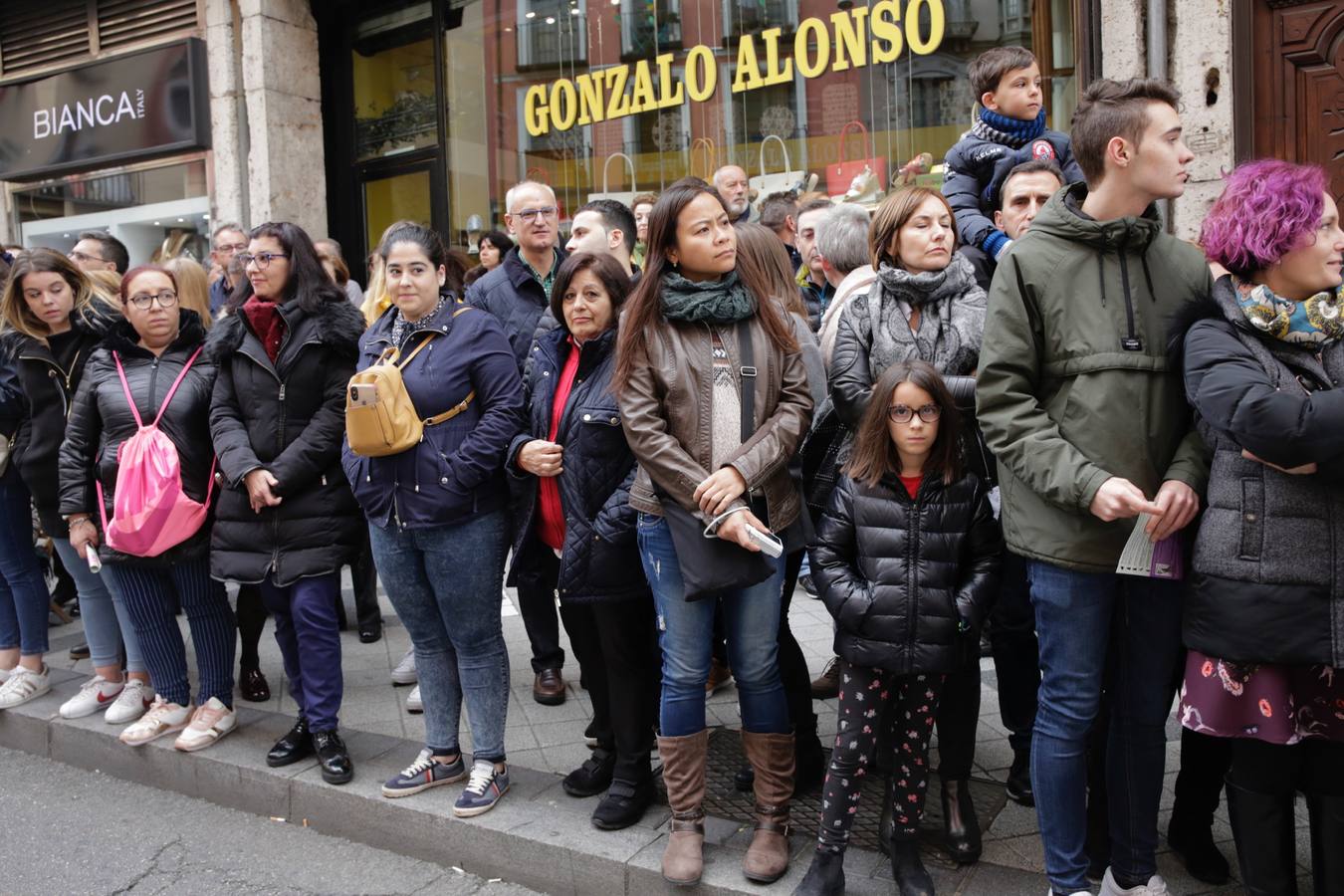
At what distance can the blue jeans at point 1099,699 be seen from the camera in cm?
297

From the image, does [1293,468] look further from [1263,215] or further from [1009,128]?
[1009,128]

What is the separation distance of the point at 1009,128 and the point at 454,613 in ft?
9.29

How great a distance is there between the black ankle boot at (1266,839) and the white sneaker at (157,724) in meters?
4.31

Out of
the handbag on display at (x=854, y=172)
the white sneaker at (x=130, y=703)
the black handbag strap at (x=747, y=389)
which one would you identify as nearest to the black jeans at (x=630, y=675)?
the black handbag strap at (x=747, y=389)

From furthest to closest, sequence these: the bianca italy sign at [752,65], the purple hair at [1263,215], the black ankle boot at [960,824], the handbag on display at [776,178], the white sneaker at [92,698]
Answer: the handbag on display at [776,178]
the bianca italy sign at [752,65]
the white sneaker at [92,698]
the black ankle boot at [960,824]
the purple hair at [1263,215]

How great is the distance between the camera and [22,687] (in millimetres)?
5668

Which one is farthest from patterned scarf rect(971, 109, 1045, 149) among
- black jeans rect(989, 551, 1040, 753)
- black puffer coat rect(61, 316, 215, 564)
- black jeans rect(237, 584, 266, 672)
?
black jeans rect(237, 584, 266, 672)

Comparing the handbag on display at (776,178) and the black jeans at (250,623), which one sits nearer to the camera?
the black jeans at (250,623)

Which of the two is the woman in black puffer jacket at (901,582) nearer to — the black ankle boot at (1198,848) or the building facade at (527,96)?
the black ankle boot at (1198,848)

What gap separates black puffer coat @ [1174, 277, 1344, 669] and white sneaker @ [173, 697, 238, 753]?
398cm

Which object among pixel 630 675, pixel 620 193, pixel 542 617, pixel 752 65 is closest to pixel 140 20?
pixel 620 193

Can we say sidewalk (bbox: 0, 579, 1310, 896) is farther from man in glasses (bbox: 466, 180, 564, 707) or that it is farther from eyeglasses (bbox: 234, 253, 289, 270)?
eyeglasses (bbox: 234, 253, 289, 270)

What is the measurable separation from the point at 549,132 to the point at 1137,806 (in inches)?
326

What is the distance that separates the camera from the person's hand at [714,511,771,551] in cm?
322
